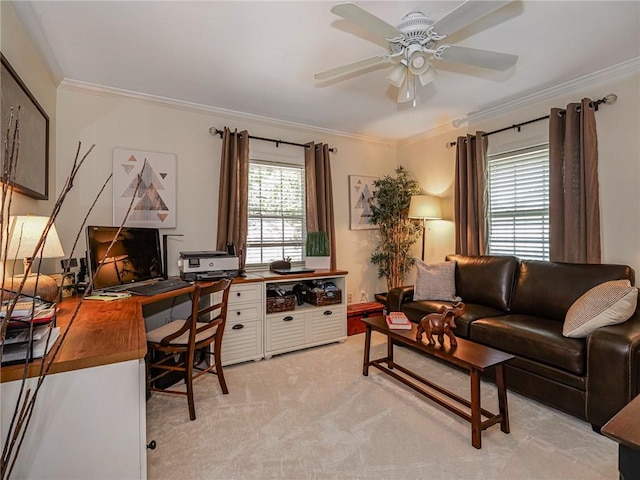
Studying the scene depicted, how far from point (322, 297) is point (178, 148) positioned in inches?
82.7

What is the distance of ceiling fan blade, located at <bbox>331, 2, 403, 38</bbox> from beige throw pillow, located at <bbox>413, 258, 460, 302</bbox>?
2.29 metres

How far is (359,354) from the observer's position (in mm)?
3211

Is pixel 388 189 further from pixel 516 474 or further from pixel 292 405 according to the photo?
pixel 516 474

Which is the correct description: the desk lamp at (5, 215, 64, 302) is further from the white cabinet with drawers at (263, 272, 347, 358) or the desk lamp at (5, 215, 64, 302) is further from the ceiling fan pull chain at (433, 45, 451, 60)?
the ceiling fan pull chain at (433, 45, 451, 60)

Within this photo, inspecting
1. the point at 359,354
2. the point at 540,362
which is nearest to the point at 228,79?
the point at 359,354

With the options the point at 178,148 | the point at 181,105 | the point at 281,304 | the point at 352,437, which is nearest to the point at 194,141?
the point at 178,148

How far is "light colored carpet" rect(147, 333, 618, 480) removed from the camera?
5.50 feet

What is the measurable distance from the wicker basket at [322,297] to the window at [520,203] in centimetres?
178

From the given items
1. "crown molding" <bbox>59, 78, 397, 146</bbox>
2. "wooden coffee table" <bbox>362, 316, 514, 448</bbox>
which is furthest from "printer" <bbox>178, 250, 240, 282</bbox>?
"wooden coffee table" <bbox>362, 316, 514, 448</bbox>

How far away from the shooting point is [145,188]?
3.10 meters

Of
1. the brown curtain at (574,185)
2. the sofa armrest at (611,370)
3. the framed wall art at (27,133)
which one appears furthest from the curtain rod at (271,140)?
the sofa armrest at (611,370)

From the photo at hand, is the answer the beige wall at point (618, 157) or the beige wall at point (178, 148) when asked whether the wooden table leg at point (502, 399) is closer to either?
the beige wall at point (618, 157)

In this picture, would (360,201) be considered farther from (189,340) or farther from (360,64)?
(189,340)

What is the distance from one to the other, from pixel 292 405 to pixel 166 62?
269 centimetres
